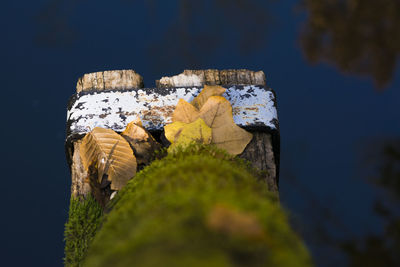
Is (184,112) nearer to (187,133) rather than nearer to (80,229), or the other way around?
(187,133)

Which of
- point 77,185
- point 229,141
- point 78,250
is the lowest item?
point 78,250

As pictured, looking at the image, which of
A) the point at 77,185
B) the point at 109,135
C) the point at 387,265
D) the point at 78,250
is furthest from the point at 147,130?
the point at 387,265

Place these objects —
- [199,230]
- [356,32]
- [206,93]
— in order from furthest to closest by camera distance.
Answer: [356,32] < [206,93] < [199,230]

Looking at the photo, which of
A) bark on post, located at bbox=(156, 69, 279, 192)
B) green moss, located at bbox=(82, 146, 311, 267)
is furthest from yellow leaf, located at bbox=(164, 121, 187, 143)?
green moss, located at bbox=(82, 146, 311, 267)

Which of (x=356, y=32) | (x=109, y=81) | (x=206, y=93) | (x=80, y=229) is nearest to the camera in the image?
(x=80, y=229)

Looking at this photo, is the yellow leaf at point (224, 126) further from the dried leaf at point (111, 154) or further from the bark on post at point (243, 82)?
the dried leaf at point (111, 154)

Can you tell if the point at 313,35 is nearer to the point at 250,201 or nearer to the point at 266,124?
the point at 266,124

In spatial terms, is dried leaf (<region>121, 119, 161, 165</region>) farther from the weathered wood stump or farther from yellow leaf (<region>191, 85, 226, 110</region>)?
yellow leaf (<region>191, 85, 226, 110</region>)

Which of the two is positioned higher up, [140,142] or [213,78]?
[213,78]

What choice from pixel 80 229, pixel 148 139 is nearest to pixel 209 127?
pixel 148 139
